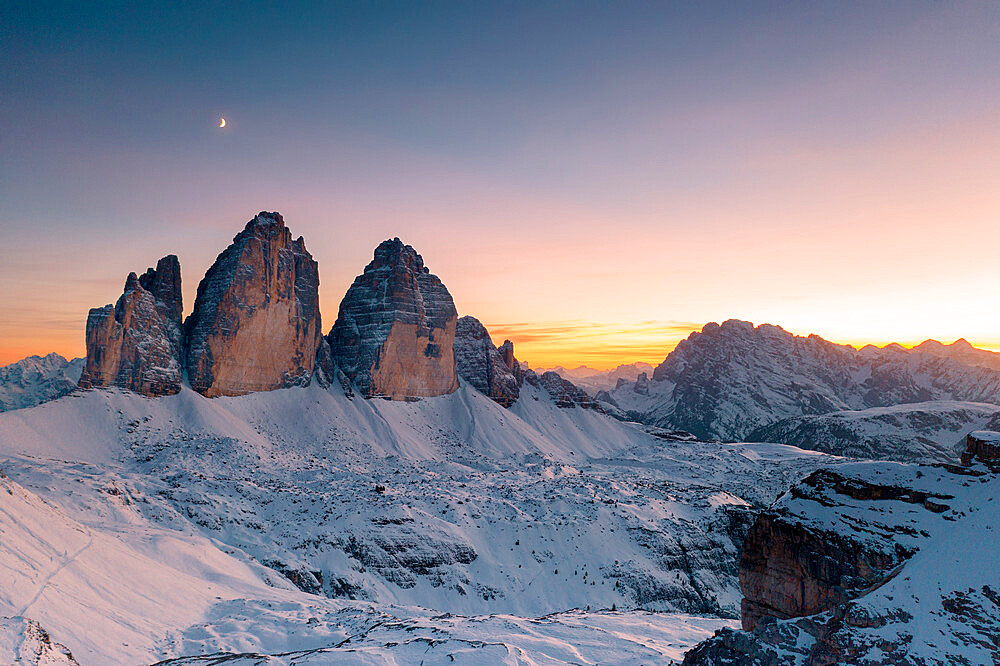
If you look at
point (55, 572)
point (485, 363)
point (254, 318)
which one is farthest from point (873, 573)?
point (485, 363)

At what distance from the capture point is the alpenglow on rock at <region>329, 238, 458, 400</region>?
356ft

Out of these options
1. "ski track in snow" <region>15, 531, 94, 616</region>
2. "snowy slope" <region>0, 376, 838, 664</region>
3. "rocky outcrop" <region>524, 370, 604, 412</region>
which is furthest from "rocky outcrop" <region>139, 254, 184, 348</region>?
"rocky outcrop" <region>524, 370, 604, 412</region>

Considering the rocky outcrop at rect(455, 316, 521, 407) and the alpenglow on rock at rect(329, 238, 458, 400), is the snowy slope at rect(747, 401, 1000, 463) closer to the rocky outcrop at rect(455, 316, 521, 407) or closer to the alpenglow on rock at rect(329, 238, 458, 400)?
the rocky outcrop at rect(455, 316, 521, 407)

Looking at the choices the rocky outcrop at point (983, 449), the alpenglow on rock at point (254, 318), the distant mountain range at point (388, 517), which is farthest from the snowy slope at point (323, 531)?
the rocky outcrop at point (983, 449)

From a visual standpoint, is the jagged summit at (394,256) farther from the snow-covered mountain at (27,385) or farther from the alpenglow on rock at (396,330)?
the snow-covered mountain at (27,385)

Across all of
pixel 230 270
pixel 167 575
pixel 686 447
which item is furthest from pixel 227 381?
pixel 686 447

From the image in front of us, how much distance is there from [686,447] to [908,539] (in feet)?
383

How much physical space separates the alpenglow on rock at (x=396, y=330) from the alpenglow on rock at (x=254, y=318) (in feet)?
33.9

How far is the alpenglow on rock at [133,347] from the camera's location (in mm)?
78875

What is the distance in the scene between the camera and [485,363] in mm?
131250

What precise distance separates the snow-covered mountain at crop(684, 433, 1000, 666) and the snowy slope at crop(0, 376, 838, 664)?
6.12 metres

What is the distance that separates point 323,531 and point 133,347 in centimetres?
5863

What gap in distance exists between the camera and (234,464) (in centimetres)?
6650

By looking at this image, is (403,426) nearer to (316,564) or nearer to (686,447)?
(316,564)
